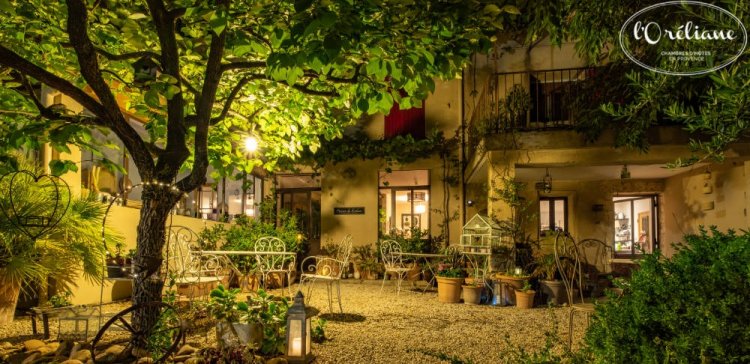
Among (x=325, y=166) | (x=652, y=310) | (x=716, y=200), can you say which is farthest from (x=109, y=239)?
(x=716, y=200)

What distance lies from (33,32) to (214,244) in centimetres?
595

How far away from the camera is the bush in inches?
73.6

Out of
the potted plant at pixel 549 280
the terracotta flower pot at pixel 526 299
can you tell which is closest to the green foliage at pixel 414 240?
the potted plant at pixel 549 280

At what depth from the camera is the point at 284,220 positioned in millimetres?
12273

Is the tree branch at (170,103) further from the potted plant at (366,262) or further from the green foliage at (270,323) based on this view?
Result: the potted plant at (366,262)

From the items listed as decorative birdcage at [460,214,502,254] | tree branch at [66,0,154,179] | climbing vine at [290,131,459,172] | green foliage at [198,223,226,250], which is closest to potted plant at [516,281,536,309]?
decorative birdcage at [460,214,502,254]

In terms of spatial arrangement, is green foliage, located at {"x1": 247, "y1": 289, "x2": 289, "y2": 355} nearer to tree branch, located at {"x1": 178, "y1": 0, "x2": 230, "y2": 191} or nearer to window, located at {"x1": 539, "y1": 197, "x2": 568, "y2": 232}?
tree branch, located at {"x1": 178, "y1": 0, "x2": 230, "y2": 191}

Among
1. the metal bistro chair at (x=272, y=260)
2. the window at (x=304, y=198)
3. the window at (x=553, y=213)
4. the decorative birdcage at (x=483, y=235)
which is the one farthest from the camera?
the window at (x=304, y=198)

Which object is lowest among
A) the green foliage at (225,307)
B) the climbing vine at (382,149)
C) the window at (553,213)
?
the green foliage at (225,307)

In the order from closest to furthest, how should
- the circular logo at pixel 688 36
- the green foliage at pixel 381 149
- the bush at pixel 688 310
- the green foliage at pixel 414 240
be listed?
the bush at pixel 688 310 → the circular logo at pixel 688 36 → the green foliage at pixel 414 240 → the green foliage at pixel 381 149

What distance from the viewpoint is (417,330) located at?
566cm

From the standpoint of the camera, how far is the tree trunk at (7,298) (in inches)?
206

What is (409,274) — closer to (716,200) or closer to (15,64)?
(716,200)

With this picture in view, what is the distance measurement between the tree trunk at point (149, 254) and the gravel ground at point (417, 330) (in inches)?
31.5
